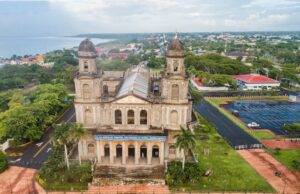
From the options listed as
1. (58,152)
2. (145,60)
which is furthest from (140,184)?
(145,60)

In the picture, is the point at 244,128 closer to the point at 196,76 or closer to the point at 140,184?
the point at 140,184

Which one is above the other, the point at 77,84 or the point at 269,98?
the point at 77,84

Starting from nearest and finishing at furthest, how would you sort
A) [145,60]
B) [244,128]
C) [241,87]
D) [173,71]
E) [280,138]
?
1. [173,71]
2. [280,138]
3. [244,128]
4. [241,87]
5. [145,60]

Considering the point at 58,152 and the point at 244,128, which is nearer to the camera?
the point at 58,152

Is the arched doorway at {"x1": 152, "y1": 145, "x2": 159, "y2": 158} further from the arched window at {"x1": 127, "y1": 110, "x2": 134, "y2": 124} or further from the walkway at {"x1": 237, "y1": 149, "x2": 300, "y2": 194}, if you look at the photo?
the walkway at {"x1": 237, "y1": 149, "x2": 300, "y2": 194}

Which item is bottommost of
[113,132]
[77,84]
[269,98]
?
[269,98]

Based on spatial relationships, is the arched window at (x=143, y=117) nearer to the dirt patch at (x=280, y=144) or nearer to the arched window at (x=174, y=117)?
the arched window at (x=174, y=117)

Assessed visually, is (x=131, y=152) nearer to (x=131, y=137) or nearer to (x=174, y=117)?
(x=131, y=137)
